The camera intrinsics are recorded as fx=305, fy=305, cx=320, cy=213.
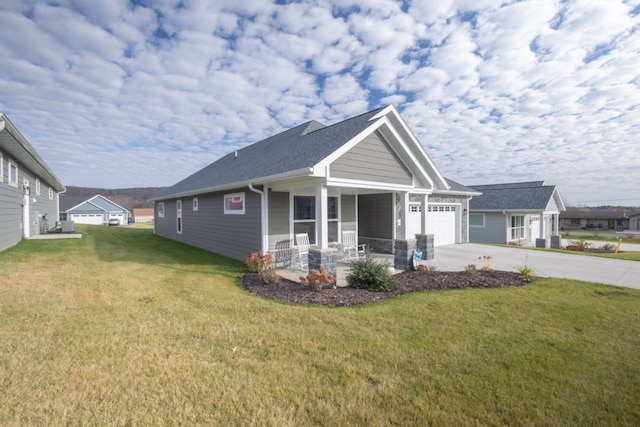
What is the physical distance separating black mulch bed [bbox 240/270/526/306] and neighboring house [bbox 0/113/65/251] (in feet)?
23.9

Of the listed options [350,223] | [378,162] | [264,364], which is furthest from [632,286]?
[264,364]

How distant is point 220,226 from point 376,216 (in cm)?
638

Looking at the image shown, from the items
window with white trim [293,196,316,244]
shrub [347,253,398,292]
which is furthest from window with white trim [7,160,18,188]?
shrub [347,253,398,292]

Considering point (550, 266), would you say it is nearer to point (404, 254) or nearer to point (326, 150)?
point (404, 254)

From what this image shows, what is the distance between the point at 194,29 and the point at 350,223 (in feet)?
26.4

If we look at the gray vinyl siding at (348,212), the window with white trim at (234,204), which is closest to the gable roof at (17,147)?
the window with white trim at (234,204)

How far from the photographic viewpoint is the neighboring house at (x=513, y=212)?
2098cm

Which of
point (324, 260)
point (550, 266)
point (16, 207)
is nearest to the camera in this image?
point (324, 260)

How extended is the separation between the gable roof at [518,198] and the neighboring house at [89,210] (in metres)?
56.3

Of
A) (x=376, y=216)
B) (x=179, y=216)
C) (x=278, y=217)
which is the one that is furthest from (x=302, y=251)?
(x=179, y=216)

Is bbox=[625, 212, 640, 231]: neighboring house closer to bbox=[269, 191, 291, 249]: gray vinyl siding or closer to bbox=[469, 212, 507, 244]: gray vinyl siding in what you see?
bbox=[469, 212, 507, 244]: gray vinyl siding

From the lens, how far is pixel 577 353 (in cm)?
384

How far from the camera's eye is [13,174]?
1170 centimetres

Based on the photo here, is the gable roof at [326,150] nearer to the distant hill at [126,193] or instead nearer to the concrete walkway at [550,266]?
the concrete walkway at [550,266]
